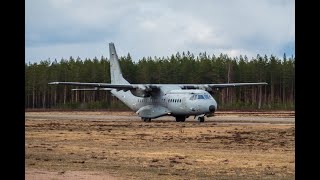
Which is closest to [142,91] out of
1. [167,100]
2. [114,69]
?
[167,100]

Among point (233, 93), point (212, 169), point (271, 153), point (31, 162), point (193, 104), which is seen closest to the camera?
point (212, 169)

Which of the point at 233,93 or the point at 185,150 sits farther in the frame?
Answer: the point at 233,93

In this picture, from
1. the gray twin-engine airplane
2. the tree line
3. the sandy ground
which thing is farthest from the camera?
the tree line

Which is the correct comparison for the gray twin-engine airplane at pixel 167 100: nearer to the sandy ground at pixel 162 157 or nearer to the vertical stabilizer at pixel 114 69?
the vertical stabilizer at pixel 114 69

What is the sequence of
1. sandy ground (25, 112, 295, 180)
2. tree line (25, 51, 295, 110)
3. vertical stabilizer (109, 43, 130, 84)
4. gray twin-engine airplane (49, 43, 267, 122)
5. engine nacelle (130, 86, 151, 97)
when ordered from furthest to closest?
tree line (25, 51, 295, 110) → vertical stabilizer (109, 43, 130, 84) → engine nacelle (130, 86, 151, 97) → gray twin-engine airplane (49, 43, 267, 122) → sandy ground (25, 112, 295, 180)

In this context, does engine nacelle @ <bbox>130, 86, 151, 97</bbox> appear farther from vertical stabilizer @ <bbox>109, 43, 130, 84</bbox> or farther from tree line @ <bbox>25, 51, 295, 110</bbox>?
tree line @ <bbox>25, 51, 295, 110</bbox>

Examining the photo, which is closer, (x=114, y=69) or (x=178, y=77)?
(x=114, y=69)

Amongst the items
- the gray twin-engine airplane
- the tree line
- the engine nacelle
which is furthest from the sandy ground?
the tree line

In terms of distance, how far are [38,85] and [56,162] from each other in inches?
3953

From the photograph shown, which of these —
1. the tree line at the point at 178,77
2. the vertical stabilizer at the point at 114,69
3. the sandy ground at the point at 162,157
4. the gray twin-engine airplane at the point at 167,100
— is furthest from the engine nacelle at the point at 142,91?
the tree line at the point at 178,77

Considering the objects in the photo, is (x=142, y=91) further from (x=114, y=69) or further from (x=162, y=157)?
(x=162, y=157)
